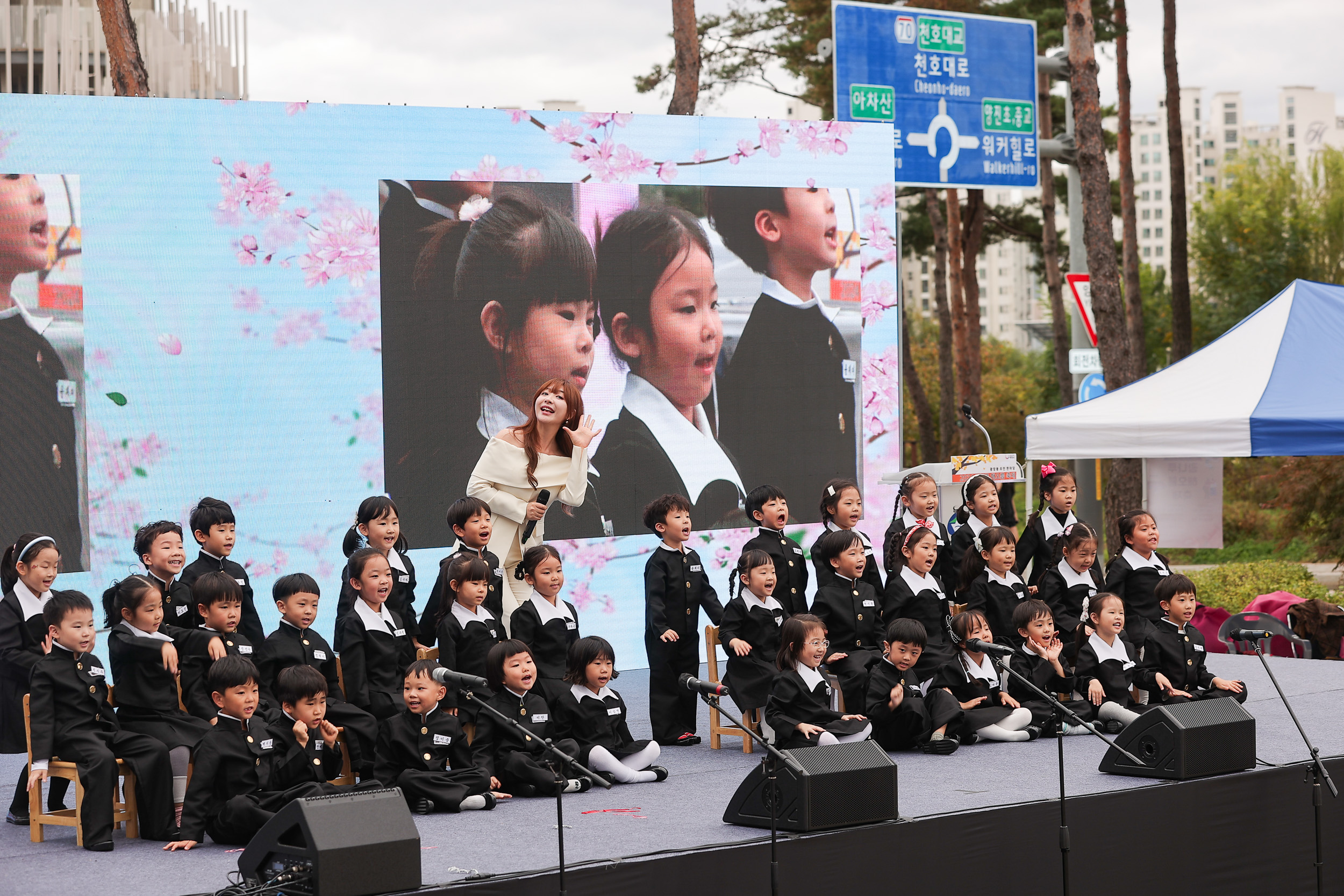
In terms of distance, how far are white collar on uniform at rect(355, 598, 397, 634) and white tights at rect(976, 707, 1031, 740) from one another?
9.07ft

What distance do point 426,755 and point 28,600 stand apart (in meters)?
1.71

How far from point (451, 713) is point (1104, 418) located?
464cm

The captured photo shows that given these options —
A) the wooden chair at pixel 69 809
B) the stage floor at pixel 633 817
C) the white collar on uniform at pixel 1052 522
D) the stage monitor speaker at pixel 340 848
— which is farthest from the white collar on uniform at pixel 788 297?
the stage monitor speaker at pixel 340 848

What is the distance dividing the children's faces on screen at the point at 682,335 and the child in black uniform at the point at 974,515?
7.19ft

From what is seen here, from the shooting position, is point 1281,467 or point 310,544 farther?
point 1281,467

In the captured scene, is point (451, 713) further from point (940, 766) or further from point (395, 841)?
point (940, 766)

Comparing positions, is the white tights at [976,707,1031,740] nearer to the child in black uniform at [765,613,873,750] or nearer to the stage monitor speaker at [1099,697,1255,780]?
the child in black uniform at [765,613,873,750]

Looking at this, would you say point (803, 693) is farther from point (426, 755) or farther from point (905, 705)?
point (426, 755)

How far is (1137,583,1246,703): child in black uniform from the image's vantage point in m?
6.71

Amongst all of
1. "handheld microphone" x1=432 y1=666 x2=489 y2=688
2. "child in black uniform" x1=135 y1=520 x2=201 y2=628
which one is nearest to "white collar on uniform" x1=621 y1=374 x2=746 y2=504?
"child in black uniform" x1=135 y1=520 x2=201 y2=628

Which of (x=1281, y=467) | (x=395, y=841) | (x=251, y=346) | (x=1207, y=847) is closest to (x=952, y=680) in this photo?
(x=1207, y=847)

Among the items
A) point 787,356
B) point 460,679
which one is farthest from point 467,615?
point 787,356

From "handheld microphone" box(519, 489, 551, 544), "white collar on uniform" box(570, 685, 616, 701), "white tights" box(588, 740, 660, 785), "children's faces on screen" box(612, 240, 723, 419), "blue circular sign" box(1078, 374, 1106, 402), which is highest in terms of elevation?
"children's faces on screen" box(612, 240, 723, 419)

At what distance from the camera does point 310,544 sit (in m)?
7.88
